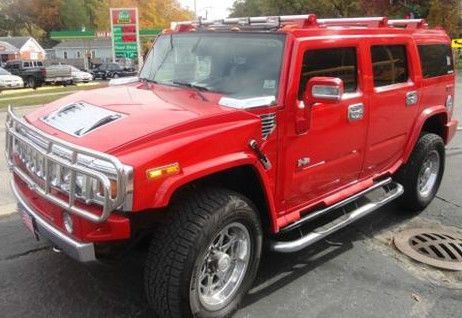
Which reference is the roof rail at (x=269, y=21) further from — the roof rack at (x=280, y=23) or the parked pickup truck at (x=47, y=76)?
the parked pickup truck at (x=47, y=76)

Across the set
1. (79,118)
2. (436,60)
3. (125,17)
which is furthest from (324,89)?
(125,17)

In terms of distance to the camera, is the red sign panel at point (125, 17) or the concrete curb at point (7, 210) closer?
the concrete curb at point (7, 210)

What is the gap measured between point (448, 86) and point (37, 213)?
4513 mm

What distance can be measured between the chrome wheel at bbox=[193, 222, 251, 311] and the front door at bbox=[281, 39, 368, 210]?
0.54 meters

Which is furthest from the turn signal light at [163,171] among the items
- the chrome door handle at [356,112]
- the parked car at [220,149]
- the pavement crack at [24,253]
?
the pavement crack at [24,253]

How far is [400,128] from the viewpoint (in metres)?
5.23

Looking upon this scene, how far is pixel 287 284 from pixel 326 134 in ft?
3.90

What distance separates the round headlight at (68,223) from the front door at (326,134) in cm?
153

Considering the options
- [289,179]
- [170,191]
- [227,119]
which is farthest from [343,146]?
[170,191]

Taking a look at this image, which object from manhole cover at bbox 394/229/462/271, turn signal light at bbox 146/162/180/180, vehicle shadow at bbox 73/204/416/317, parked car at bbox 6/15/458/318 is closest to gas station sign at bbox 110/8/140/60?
parked car at bbox 6/15/458/318

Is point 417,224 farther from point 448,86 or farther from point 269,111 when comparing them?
point 269,111

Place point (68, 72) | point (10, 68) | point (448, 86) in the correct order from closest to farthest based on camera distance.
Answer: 1. point (448, 86)
2. point (68, 72)
3. point (10, 68)

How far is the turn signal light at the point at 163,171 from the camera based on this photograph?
299 cm

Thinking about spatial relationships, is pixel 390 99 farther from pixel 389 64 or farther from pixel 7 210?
pixel 7 210
